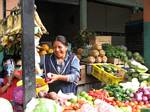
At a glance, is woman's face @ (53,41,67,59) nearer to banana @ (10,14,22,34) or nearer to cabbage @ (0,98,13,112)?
banana @ (10,14,22,34)

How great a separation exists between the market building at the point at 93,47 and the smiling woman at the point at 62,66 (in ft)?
0.60

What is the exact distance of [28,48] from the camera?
2961 millimetres

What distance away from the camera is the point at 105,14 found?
14688 millimetres

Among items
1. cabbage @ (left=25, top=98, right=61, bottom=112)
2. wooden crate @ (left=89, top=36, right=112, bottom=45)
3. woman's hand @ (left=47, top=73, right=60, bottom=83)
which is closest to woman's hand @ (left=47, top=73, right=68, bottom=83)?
woman's hand @ (left=47, top=73, right=60, bottom=83)

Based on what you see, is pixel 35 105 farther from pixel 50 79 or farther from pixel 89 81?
pixel 89 81

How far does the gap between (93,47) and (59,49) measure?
3449mm

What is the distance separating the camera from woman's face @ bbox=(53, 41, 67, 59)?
4.93m

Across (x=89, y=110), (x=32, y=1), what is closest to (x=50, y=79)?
(x=89, y=110)

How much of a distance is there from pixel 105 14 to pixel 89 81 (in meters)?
7.16

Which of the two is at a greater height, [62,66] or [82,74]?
[62,66]

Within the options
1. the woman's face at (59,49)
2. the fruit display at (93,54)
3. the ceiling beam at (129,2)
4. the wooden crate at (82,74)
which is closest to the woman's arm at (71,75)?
the woman's face at (59,49)

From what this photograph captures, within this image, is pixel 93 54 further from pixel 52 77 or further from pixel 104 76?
pixel 52 77

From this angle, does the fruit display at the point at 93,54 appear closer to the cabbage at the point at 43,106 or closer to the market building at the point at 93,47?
the market building at the point at 93,47

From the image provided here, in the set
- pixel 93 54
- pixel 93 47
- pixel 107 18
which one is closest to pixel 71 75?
pixel 93 54
